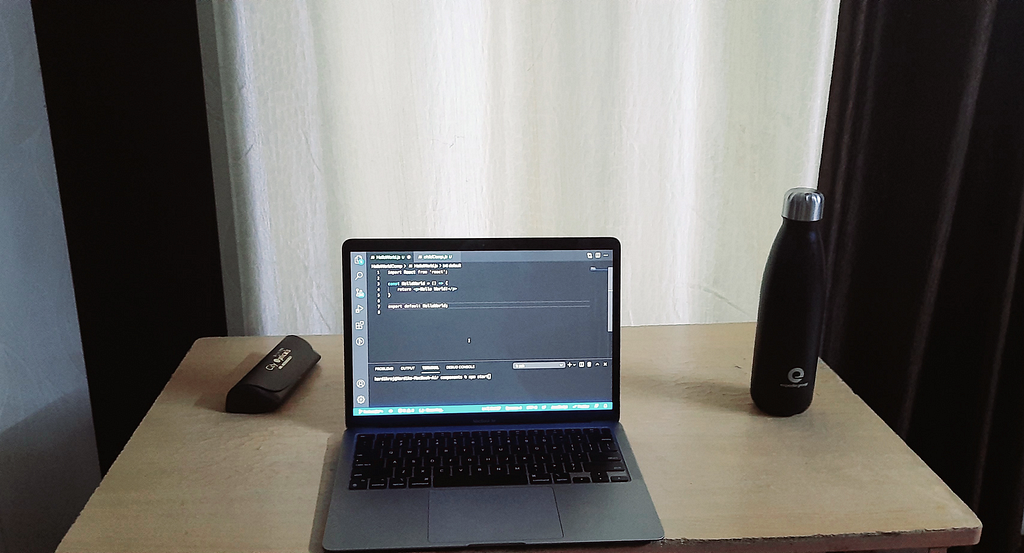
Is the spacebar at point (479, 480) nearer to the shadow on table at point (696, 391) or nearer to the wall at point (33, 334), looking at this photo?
the shadow on table at point (696, 391)

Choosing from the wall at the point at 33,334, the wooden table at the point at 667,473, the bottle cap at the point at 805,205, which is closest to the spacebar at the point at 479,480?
the wooden table at the point at 667,473

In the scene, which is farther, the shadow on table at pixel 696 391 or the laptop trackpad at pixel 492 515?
the shadow on table at pixel 696 391

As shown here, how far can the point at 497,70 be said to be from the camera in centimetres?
135

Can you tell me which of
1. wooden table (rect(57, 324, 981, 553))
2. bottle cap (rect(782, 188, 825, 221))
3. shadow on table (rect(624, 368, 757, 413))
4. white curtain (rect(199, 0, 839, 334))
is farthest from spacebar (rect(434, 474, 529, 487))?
white curtain (rect(199, 0, 839, 334))

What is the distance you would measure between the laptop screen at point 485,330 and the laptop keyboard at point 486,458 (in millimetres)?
45

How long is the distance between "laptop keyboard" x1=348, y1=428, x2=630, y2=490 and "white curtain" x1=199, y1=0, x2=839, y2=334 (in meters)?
0.52

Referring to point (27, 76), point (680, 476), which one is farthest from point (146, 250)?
point (680, 476)

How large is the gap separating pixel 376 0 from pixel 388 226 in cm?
38

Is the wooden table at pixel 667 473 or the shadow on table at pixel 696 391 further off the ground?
the shadow on table at pixel 696 391

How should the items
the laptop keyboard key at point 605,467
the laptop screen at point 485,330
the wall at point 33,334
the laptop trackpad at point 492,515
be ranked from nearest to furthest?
1. the laptop trackpad at point 492,515
2. the laptop keyboard key at point 605,467
3. the laptop screen at point 485,330
4. the wall at point 33,334

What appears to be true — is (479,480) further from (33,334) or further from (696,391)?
(33,334)

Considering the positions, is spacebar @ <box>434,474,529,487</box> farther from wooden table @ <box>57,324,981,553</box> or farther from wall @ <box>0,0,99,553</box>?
wall @ <box>0,0,99,553</box>

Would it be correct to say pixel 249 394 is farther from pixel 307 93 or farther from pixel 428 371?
pixel 307 93

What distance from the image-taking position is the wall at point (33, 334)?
122 centimetres
